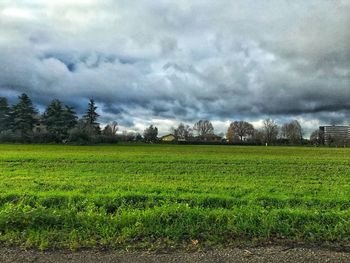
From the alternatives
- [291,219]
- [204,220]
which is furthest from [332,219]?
[204,220]

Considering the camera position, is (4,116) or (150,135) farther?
(150,135)

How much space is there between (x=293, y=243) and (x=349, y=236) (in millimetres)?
1104

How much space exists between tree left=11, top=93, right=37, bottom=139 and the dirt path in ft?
339

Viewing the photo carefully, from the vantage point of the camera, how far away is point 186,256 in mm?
4871

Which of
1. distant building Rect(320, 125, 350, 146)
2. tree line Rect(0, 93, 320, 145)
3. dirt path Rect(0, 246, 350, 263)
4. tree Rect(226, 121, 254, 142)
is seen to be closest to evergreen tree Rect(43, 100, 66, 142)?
tree line Rect(0, 93, 320, 145)

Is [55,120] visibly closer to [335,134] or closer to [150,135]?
[150,135]

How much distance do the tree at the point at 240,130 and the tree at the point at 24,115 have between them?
276ft

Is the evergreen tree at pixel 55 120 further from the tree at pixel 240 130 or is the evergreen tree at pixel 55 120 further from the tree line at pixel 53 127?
the tree at pixel 240 130

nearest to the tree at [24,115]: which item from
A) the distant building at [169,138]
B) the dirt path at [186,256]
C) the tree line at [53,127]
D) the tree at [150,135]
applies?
the tree line at [53,127]

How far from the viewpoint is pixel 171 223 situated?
20.6 ft

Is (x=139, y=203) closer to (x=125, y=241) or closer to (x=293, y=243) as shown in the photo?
(x=125, y=241)

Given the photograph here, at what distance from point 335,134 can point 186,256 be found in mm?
166174

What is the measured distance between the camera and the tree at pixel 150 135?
130875 mm

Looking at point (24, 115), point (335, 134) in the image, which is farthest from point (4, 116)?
point (335, 134)
